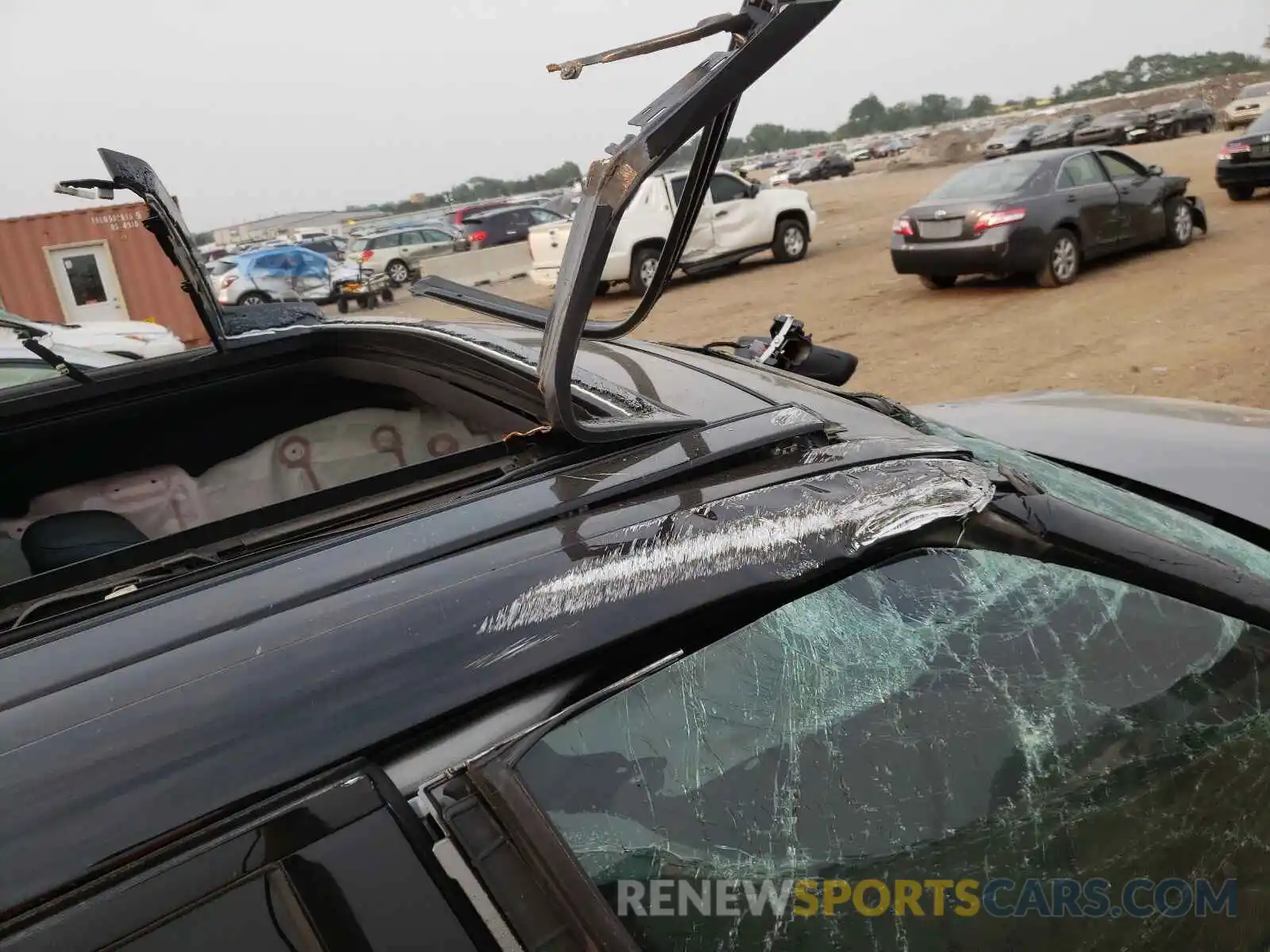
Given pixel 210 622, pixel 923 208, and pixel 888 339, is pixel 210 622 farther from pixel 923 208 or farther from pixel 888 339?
pixel 923 208

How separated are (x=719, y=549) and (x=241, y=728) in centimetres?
59

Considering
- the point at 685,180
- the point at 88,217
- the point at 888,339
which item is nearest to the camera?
the point at 685,180

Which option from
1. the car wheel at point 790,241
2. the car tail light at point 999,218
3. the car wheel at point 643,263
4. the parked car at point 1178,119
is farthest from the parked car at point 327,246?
the parked car at point 1178,119

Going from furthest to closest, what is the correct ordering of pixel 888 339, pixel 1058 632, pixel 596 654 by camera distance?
pixel 888 339 < pixel 1058 632 < pixel 596 654

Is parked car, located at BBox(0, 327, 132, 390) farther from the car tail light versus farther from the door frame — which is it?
the car tail light

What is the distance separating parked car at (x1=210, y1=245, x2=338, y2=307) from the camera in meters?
18.6

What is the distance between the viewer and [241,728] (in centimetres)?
91

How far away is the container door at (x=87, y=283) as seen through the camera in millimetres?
11273

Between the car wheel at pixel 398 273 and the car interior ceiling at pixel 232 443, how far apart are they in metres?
19.1

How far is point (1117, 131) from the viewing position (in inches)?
1310

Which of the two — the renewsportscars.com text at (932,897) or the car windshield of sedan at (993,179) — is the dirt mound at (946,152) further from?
the renewsportscars.com text at (932,897)

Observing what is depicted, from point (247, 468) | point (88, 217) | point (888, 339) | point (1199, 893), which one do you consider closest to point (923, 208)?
point (888, 339)

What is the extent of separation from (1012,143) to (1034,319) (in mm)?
28474

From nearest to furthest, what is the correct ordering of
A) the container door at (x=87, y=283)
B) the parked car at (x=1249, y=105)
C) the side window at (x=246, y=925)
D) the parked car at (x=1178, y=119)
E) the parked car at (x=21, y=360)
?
the side window at (x=246, y=925) → the parked car at (x=21, y=360) → the container door at (x=87, y=283) → the parked car at (x=1249, y=105) → the parked car at (x=1178, y=119)
